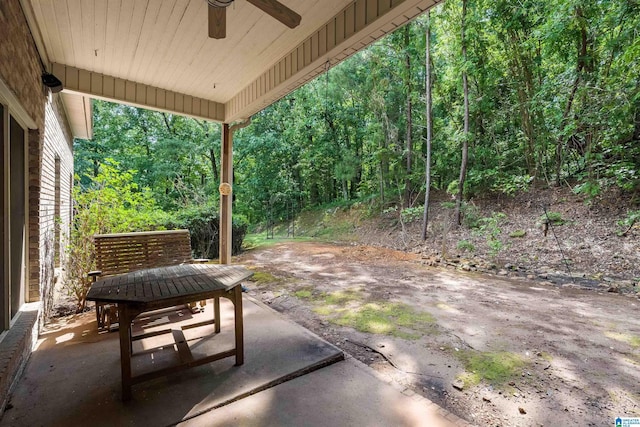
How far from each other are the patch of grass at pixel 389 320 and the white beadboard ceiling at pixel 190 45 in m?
2.58

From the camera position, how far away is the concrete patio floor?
1.60m

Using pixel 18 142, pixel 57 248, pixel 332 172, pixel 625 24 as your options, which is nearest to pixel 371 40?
pixel 18 142

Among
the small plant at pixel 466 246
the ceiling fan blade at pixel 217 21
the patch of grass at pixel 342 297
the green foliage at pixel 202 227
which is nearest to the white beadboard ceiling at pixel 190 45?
the ceiling fan blade at pixel 217 21

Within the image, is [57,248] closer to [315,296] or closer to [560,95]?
[315,296]

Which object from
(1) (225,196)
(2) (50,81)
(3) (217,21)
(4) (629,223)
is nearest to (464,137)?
(4) (629,223)

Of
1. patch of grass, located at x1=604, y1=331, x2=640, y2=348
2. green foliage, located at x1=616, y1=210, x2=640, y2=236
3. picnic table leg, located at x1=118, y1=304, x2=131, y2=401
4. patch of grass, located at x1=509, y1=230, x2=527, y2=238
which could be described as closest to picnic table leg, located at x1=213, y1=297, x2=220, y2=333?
picnic table leg, located at x1=118, y1=304, x2=131, y2=401

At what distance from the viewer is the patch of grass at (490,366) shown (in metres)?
2.10

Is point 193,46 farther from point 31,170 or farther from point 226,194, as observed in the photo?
point 226,194

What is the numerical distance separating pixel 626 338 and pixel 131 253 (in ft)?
15.7

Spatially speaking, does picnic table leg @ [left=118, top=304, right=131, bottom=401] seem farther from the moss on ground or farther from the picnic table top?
the moss on ground

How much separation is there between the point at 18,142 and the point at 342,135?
43.6 ft

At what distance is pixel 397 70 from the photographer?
10.7 m

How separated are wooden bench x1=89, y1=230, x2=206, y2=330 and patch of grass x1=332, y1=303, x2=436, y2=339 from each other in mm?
1895

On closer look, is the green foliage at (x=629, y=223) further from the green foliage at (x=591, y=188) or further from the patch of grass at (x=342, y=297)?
the patch of grass at (x=342, y=297)
